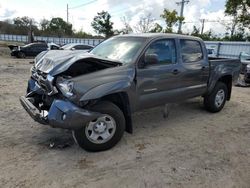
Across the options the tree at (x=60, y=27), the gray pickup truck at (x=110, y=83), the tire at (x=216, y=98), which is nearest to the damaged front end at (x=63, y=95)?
the gray pickup truck at (x=110, y=83)

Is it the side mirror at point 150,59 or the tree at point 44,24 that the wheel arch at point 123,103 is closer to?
the side mirror at point 150,59

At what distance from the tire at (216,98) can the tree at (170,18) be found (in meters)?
31.4

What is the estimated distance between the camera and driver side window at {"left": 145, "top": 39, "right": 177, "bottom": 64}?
4.91 m

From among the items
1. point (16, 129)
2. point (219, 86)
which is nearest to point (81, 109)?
point (16, 129)

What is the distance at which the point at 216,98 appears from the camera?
6590 mm

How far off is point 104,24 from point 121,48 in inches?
1964

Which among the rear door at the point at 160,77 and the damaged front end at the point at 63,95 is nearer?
the damaged front end at the point at 63,95

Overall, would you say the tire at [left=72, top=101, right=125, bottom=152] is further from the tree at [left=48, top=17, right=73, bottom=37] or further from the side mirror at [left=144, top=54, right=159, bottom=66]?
the tree at [left=48, top=17, right=73, bottom=37]

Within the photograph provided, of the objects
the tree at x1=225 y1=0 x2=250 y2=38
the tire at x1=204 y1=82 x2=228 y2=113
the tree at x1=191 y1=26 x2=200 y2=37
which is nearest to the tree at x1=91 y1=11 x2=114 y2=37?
the tree at x1=191 y1=26 x2=200 y2=37

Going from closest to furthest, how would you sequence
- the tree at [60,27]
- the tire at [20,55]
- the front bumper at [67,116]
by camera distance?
the front bumper at [67,116], the tire at [20,55], the tree at [60,27]

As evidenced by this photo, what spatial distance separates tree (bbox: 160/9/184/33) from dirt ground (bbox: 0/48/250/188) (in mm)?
32741

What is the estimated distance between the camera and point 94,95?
154 inches

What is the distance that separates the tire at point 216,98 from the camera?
646 centimetres

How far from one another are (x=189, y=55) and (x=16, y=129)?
12.3ft
